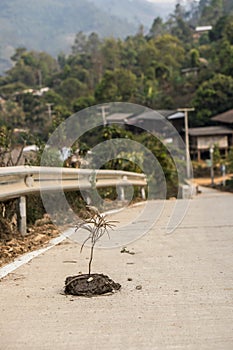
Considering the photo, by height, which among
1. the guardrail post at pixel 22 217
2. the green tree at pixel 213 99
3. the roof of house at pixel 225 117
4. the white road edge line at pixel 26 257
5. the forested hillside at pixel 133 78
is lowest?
the white road edge line at pixel 26 257

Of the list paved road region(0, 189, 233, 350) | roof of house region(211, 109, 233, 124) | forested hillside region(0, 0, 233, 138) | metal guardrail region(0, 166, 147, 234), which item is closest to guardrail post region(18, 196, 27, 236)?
metal guardrail region(0, 166, 147, 234)

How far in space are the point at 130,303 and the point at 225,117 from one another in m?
57.7

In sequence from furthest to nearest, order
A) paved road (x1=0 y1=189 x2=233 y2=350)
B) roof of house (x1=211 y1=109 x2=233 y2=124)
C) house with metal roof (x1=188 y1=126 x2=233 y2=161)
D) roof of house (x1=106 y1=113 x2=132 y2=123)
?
roof of house (x1=106 y1=113 x2=132 y2=123), house with metal roof (x1=188 y1=126 x2=233 y2=161), roof of house (x1=211 y1=109 x2=233 y2=124), paved road (x1=0 y1=189 x2=233 y2=350)

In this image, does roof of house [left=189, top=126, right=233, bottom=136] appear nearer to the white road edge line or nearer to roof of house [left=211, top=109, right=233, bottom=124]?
roof of house [left=211, top=109, right=233, bottom=124]

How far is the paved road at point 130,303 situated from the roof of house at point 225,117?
54139 millimetres

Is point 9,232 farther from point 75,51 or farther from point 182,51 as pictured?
point 75,51

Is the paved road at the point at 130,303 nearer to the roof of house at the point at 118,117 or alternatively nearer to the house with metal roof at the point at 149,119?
the house with metal roof at the point at 149,119

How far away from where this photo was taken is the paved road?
3576mm

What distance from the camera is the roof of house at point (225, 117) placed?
59631 mm

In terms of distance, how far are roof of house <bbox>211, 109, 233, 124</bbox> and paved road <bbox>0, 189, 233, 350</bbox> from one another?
54139 mm

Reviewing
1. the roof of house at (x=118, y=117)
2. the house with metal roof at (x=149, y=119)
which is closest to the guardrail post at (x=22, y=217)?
the house with metal roof at (x=149, y=119)

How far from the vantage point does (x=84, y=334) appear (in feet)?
12.1

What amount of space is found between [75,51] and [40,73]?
22.2m

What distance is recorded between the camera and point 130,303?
434 centimetres
